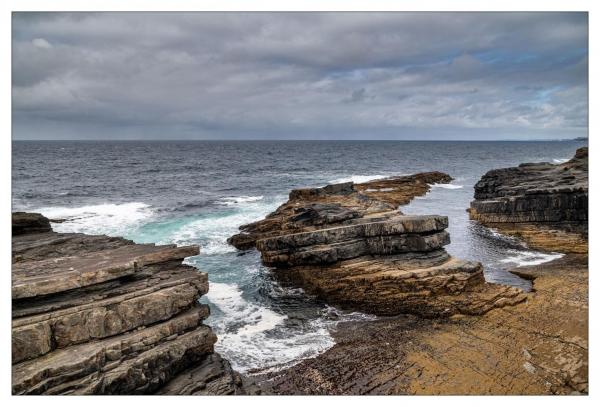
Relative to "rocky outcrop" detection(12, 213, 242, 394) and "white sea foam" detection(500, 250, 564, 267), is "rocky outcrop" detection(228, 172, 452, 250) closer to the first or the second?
"white sea foam" detection(500, 250, 564, 267)

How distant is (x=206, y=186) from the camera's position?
54.7m

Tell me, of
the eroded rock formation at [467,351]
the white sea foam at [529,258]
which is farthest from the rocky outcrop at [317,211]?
the white sea foam at [529,258]

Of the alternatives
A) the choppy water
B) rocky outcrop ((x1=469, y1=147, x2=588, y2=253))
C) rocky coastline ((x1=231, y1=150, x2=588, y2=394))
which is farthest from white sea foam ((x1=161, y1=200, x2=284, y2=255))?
rocky outcrop ((x1=469, y1=147, x2=588, y2=253))

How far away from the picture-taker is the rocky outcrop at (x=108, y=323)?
9344 millimetres

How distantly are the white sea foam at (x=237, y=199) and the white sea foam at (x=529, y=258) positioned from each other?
26262mm

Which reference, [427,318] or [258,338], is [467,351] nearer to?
[427,318]

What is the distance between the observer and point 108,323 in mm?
10328

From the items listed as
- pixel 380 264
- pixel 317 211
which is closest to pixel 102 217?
pixel 317 211

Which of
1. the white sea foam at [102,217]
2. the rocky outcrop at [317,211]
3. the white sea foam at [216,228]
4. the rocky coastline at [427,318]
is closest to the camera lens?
the rocky coastline at [427,318]

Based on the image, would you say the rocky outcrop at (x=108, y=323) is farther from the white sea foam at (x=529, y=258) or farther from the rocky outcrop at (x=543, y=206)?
the rocky outcrop at (x=543, y=206)
